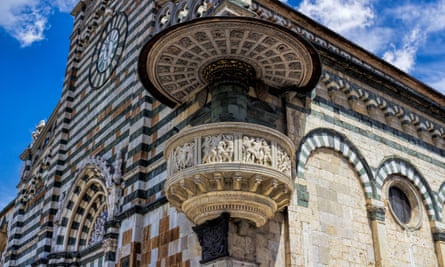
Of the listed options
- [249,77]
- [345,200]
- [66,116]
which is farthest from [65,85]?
[345,200]

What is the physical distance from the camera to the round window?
1073 centimetres

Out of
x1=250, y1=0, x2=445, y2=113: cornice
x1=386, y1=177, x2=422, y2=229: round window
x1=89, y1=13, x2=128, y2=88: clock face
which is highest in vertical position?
x1=89, y1=13, x2=128, y2=88: clock face

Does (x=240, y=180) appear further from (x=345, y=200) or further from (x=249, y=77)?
(x=345, y=200)

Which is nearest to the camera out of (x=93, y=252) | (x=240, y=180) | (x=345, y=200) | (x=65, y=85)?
(x=240, y=180)

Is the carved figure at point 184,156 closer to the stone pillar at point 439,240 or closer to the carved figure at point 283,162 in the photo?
the carved figure at point 283,162

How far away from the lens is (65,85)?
16219mm

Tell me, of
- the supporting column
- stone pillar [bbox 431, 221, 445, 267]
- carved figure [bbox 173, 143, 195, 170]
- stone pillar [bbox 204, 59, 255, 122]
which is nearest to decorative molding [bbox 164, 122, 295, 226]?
carved figure [bbox 173, 143, 195, 170]

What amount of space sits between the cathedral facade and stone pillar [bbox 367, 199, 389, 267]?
0.04 meters

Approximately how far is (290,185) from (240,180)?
2.81ft

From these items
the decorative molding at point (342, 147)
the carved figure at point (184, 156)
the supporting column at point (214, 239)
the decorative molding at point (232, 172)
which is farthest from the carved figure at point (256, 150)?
the decorative molding at point (342, 147)

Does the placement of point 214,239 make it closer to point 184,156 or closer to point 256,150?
point 184,156

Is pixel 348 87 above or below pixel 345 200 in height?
above

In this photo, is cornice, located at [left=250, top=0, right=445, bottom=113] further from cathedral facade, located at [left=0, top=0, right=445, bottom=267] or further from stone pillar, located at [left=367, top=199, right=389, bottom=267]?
stone pillar, located at [left=367, top=199, right=389, bottom=267]

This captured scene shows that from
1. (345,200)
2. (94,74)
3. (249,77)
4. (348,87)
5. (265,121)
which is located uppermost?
(94,74)
